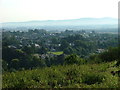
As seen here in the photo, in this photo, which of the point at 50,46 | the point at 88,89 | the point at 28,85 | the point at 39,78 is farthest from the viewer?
the point at 50,46

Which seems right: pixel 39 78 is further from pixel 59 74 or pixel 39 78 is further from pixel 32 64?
pixel 32 64

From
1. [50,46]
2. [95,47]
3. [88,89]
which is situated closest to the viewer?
[88,89]

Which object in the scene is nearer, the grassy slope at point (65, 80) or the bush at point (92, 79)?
the grassy slope at point (65, 80)

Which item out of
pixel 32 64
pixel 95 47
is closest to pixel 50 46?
pixel 95 47

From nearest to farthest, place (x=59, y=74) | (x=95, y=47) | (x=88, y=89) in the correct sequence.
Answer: (x=88, y=89) → (x=59, y=74) → (x=95, y=47)

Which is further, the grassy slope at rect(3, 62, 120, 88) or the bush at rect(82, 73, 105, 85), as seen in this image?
the bush at rect(82, 73, 105, 85)

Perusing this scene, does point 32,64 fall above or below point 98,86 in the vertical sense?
below

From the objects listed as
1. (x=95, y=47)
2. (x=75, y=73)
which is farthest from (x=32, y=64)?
(x=75, y=73)

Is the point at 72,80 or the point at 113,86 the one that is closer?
the point at 113,86

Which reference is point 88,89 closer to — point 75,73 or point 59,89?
point 59,89
